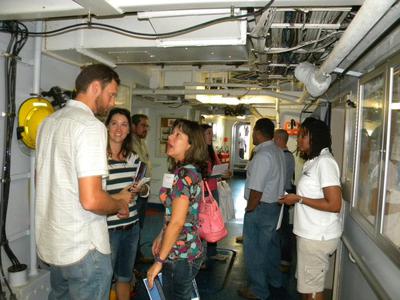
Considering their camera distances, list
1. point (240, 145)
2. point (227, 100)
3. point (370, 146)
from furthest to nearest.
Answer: point (240, 145) < point (227, 100) < point (370, 146)

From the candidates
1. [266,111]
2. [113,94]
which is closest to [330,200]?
[113,94]

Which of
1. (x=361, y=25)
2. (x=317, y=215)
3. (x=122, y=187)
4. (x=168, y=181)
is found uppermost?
(x=361, y=25)

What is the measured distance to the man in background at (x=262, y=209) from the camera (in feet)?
9.59

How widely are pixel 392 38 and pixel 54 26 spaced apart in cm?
223

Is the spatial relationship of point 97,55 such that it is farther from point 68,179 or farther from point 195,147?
point 68,179

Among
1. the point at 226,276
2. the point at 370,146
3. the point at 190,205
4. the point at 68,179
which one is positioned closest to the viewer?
the point at 68,179

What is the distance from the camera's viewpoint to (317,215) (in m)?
2.26

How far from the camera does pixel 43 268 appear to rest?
8.81ft

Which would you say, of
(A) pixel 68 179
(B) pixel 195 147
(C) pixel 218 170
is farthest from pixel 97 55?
(C) pixel 218 170

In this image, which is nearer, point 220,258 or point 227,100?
point 220,258

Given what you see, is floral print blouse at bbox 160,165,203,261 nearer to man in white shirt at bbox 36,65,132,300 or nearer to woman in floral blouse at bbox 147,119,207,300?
woman in floral blouse at bbox 147,119,207,300

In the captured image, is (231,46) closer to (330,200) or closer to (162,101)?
(330,200)

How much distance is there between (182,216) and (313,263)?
1138mm

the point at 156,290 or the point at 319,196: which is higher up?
the point at 319,196
